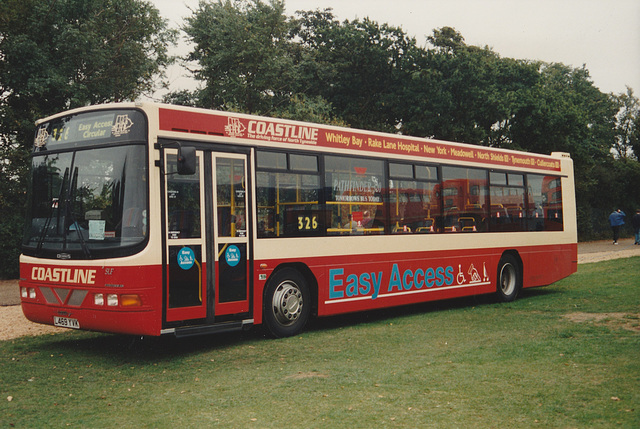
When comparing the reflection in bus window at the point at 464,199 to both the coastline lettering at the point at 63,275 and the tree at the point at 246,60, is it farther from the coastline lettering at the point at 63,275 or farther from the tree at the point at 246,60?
the tree at the point at 246,60

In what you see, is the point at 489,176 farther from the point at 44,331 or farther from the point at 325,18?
the point at 325,18

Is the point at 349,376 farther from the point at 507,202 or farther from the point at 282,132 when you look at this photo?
the point at 507,202

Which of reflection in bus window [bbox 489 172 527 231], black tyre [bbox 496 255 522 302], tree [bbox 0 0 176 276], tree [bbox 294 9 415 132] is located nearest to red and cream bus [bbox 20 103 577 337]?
reflection in bus window [bbox 489 172 527 231]

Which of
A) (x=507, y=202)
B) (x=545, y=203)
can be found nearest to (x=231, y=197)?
(x=507, y=202)

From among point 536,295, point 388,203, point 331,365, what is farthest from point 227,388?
point 536,295

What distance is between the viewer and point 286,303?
1039cm

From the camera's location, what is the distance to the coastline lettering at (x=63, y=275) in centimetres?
847

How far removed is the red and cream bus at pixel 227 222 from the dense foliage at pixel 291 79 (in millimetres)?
13769

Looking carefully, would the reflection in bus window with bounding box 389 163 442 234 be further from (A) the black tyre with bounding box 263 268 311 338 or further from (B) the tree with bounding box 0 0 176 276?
(B) the tree with bounding box 0 0 176 276

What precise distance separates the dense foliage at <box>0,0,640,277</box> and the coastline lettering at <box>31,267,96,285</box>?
13495mm

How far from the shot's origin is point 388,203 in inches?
483

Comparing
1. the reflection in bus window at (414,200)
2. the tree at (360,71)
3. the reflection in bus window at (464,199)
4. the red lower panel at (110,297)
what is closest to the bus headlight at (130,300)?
the red lower panel at (110,297)

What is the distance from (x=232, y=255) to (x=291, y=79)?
25240 mm

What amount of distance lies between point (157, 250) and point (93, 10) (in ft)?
56.8
